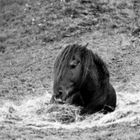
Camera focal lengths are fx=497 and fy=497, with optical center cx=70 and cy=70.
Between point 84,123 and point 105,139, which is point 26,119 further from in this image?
point 105,139

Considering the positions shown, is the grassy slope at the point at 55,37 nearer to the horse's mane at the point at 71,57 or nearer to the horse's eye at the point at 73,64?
the horse's mane at the point at 71,57

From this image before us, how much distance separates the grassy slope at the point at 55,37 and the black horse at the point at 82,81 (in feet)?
5.21

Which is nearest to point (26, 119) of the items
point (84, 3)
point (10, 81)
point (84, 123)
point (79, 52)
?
point (84, 123)

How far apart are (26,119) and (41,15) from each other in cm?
762

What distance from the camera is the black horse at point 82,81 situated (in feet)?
22.4

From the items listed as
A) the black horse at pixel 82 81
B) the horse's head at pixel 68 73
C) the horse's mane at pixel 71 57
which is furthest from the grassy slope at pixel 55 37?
the horse's head at pixel 68 73

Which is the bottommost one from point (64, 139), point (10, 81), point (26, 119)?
point (10, 81)

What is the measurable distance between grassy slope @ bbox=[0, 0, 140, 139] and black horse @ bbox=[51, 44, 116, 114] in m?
→ 1.59

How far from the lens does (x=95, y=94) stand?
718cm

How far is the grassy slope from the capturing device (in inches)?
384

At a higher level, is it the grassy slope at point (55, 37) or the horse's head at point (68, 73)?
the horse's head at point (68, 73)

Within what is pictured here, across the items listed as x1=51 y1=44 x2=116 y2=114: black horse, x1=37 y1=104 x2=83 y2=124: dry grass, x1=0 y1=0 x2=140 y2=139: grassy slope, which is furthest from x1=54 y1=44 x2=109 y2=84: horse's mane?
x1=0 y1=0 x2=140 y2=139: grassy slope

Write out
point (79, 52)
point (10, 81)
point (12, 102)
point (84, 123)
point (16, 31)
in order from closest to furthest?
point (84, 123), point (79, 52), point (12, 102), point (10, 81), point (16, 31)

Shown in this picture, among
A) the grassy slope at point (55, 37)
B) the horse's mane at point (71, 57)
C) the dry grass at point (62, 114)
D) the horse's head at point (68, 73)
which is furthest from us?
the grassy slope at point (55, 37)
